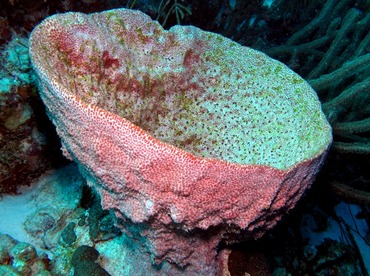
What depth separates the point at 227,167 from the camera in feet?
3.51

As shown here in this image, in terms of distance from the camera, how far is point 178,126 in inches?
87.6

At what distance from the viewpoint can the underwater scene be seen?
1132 mm

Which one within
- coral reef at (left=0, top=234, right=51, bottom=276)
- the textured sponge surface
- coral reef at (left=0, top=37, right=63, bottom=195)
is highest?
the textured sponge surface

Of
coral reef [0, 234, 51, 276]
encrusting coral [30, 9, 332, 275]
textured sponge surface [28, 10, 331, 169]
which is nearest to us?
encrusting coral [30, 9, 332, 275]

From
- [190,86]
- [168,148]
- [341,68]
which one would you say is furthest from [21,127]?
[341,68]

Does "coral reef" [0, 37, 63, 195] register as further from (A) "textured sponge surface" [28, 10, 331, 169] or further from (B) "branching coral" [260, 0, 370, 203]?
(B) "branching coral" [260, 0, 370, 203]

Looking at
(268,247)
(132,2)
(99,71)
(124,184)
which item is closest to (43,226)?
(99,71)

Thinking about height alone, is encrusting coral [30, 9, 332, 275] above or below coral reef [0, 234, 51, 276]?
above

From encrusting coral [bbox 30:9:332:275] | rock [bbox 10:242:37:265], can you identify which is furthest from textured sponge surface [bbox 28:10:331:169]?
rock [bbox 10:242:37:265]

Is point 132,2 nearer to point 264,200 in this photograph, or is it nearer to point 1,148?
point 1,148

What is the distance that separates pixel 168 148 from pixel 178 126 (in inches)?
47.2

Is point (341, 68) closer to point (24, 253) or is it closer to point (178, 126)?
point (178, 126)

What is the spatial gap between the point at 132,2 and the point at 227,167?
87.8 inches

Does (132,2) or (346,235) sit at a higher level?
(132,2)
